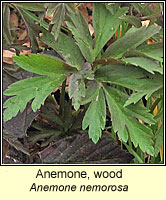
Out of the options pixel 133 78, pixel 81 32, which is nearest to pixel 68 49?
pixel 81 32

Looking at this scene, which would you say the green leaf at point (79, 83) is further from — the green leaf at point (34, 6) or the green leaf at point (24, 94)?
the green leaf at point (34, 6)

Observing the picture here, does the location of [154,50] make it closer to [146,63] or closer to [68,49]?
[146,63]

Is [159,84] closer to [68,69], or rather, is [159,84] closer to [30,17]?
[68,69]

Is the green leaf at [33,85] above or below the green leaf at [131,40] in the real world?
below

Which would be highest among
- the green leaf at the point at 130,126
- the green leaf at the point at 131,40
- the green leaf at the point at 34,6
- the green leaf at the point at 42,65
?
the green leaf at the point at 34,6

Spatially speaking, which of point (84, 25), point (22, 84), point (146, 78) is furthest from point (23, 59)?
point (146, 78)

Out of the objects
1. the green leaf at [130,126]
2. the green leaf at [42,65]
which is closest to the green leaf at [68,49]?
the green leaf at [42,65]
